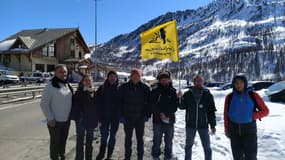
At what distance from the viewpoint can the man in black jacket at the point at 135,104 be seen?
6.43 meters

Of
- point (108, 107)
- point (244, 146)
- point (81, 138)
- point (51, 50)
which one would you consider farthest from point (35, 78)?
point (244, 146)

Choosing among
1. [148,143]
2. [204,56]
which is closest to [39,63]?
[148,143]

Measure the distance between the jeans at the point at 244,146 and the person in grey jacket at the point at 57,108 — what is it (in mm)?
2897

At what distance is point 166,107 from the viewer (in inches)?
257

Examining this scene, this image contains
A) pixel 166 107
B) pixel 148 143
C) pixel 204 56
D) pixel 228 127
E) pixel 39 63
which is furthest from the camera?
pixel 204 56

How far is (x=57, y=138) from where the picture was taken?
5.80m

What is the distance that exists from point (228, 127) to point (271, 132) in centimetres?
406

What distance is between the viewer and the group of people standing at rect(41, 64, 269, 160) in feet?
17.6

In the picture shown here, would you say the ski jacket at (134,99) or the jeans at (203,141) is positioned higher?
the ski jacket at (134,99)

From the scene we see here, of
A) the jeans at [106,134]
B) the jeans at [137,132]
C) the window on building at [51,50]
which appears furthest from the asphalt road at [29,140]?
the window on building at [51,50]

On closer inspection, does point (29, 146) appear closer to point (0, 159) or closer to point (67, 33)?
point (0, 159)

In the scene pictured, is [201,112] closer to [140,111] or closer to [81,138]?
[140,111]

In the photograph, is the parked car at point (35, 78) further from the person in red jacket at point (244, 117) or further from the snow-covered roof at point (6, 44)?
the person in red jacket at point (244, 117)

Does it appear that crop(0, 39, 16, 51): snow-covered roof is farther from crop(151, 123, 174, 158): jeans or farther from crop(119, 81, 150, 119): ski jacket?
crop(151, 123, 174, 158): jeans
